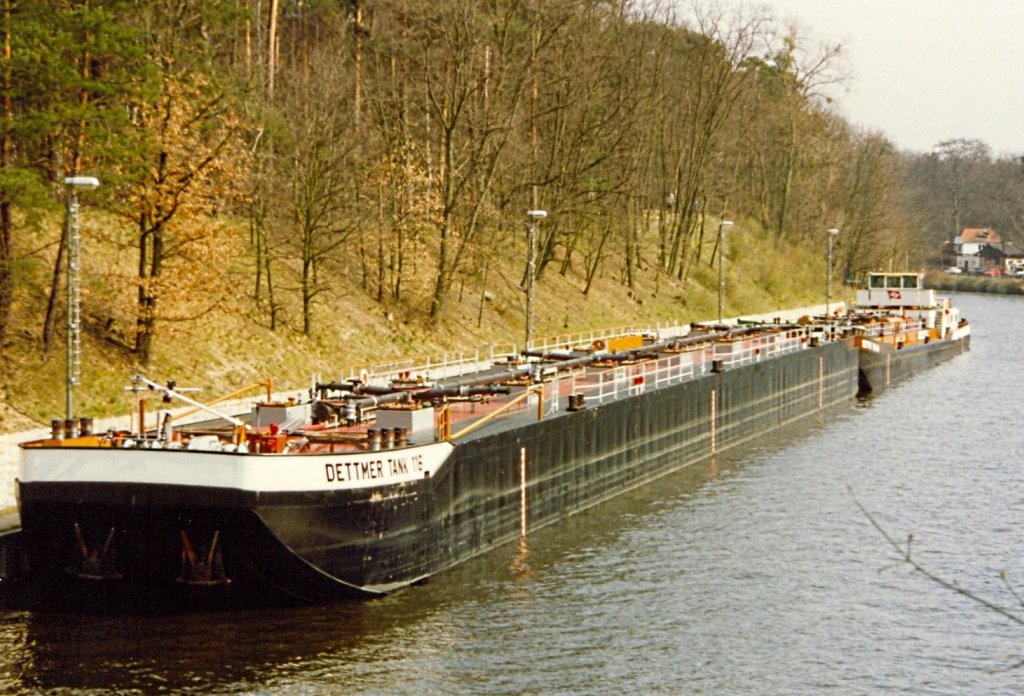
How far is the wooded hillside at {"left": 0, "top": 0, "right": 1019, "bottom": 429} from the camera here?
44.3m

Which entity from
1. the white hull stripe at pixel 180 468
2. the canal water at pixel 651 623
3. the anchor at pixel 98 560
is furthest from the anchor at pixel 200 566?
the white hull stripe at pixel 180 468

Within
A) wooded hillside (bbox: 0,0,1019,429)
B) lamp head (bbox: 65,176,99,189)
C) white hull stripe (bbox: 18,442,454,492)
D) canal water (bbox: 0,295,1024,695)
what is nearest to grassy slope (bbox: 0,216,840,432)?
wooded hillside (bbox: 0,0,1019,429)

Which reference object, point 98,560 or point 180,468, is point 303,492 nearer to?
point 180,468

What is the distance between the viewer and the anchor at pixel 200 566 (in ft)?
86.0

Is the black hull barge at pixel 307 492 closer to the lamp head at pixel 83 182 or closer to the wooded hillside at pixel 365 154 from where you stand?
the lamp head at pixel 83 182

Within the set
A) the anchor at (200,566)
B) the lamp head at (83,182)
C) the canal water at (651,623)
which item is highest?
the lamp head at (83,182)

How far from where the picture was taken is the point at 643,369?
167 ft

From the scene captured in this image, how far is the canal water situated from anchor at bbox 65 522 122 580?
1191 mm

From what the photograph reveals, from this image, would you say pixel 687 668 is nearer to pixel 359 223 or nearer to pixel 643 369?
pixel 643 369

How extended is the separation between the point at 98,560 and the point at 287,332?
1298 inches

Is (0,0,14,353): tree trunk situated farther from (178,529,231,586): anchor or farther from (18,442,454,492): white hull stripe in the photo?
(178,529,231,586): anchor

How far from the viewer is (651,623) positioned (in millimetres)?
28219

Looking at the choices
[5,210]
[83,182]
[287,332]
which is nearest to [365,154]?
[287,332]

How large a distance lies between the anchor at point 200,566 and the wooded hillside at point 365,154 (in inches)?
691
